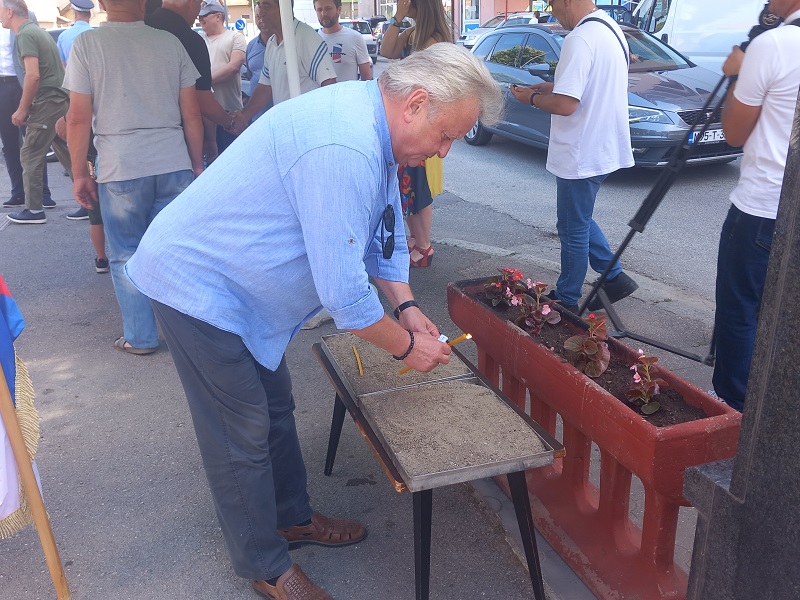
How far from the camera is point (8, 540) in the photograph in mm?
2625

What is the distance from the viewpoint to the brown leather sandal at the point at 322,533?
254cm

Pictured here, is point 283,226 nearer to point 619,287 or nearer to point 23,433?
point 23,433

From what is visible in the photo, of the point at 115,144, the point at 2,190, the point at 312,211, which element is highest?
the point at 312,211

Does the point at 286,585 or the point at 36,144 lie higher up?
the point at 36,144

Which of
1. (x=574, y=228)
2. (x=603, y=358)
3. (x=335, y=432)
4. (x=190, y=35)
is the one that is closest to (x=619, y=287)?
(x=574, y=228)

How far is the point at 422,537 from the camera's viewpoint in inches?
81.2

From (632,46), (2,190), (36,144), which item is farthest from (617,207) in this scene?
(2,190)

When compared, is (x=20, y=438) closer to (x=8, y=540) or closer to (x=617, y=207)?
(x=8, y=540)

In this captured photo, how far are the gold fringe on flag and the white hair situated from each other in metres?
1.51

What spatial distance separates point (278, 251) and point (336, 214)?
0.83 ft

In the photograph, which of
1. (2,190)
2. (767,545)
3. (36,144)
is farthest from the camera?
(2,190)

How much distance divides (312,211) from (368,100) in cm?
32

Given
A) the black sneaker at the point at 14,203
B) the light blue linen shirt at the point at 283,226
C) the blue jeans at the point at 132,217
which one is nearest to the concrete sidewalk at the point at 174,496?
the blue jeans at the point at 132,217

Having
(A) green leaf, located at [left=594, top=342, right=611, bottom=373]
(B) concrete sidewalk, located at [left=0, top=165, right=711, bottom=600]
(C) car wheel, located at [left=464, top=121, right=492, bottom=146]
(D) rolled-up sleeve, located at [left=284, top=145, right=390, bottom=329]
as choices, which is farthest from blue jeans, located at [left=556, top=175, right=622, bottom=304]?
(C) car wheel, located at [left=464, top=121, right=492, bottom=146]
